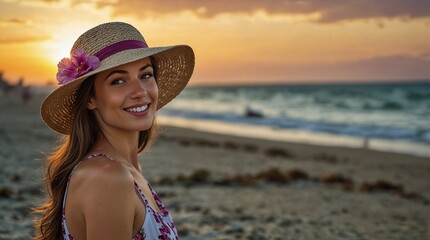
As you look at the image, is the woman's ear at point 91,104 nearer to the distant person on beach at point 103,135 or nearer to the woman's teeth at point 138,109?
the distant person on beach at point 103,135

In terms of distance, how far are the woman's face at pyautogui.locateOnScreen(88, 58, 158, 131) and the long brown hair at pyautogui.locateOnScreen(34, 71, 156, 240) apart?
37 mm

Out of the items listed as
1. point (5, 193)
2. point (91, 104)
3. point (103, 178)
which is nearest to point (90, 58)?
point (91, 104)

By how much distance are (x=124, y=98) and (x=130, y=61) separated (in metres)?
0.19

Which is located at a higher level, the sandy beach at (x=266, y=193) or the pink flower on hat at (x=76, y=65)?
the pink flower on hat at (x=76, y=65)

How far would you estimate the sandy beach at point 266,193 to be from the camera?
21.6ft

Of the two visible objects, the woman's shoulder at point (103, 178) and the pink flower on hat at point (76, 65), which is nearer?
the woman's shoulder at point (103, 178)

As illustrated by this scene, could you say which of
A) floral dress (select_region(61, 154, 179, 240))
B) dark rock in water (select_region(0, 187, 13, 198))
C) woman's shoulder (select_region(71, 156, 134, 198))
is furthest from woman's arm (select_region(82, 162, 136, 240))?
dark rock in water (select_region(0, 187, 13, 198))

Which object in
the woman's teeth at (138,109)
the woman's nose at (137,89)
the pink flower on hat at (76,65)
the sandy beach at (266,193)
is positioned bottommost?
the sandy beach at (266,193)

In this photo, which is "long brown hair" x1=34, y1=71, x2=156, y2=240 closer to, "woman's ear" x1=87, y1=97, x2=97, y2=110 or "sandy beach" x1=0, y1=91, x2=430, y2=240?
"woman's ear" x1=87, y1=97, x2=97, y2=110

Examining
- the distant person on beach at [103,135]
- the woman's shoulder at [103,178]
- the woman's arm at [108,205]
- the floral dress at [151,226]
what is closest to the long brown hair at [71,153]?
the distant person on beach at [103,135]

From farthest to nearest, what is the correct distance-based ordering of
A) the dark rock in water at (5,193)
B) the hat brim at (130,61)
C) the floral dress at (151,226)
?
the dark rock in water at (5,193)
the hat brim at (130,61)
the floral dress at (151,226)

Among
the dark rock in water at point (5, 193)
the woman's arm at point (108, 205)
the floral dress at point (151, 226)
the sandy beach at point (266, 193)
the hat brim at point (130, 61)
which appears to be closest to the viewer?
the woman's arm at point (108, 205)

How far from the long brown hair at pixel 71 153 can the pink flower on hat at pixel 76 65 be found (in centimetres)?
7

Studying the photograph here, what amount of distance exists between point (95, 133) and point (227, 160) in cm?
1043
